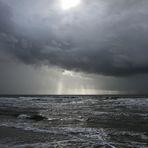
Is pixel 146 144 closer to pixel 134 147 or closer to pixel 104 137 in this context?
pixel 134 147

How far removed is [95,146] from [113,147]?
94 centimetres

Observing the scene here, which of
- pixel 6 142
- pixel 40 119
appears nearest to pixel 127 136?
pixel 6 142

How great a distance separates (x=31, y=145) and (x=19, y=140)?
1.77 metres

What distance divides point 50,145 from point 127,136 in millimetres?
5492

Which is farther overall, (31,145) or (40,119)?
(40,119)

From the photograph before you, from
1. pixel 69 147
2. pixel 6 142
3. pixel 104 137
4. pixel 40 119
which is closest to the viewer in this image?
pixel 69 147

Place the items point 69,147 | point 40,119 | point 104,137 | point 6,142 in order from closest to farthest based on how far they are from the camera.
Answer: point 69,147
point 6,142
point 104,137
point 40,119

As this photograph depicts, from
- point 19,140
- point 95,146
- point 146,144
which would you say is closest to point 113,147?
point 95,146

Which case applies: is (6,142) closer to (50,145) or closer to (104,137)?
(50,145)

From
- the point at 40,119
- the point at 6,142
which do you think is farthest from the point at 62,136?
the point at 40,119

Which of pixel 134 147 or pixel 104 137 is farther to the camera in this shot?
pixel 104 137

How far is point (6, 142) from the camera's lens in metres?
13.2

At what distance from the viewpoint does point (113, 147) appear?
39.7 ft

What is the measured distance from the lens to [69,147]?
12008mm
